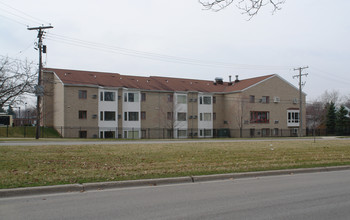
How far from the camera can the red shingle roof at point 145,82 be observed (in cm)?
4503

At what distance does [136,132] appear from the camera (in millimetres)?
→ 47656

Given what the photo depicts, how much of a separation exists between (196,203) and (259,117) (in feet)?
167

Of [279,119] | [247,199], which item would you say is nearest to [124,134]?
[279,119]

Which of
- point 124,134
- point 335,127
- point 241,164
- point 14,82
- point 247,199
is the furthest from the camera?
point 335,127

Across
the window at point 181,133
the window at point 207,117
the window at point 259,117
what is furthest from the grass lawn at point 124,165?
the window at point 259,117

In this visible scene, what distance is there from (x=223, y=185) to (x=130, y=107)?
39173 millimetres

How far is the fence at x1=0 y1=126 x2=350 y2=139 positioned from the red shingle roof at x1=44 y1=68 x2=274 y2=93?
19.9 ft

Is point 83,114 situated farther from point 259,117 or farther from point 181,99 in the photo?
point 259,117

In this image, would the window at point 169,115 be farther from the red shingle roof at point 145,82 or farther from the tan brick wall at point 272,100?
the tan brick wall at point 272,100

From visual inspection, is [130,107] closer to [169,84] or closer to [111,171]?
[169,84]

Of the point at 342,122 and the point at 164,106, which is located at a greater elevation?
the point at 164,106

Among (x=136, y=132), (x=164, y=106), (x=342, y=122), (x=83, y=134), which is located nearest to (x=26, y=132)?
(x=83, y=134)

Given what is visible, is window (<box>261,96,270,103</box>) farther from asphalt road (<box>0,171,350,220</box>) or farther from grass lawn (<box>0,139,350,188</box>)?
asphalt road (<box>0,171,350,220</box>)

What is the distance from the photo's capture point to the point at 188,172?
33.3ft
